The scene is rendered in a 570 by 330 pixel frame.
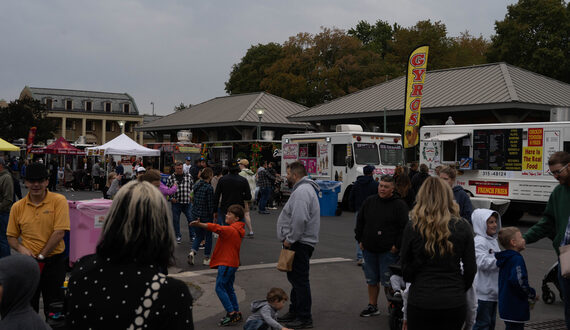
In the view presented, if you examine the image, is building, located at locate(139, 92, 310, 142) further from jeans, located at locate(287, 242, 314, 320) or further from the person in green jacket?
the person in green jacket

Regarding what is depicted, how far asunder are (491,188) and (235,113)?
94.3ft

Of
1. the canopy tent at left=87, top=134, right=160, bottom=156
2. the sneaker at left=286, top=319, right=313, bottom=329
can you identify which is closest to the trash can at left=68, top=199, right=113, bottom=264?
the sneaker at left=286, top=319, right=313, bottom=329

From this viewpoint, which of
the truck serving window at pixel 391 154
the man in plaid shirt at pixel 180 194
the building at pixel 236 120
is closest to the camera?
the man in plaid shirt at pixel 180 194

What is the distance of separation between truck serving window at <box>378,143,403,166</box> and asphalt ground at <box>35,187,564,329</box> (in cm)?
705

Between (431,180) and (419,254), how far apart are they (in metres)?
0.59

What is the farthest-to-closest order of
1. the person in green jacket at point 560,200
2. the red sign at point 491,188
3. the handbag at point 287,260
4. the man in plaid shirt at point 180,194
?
the red sign at point 491,188, the man in plaid shirt at point 180,194, the handbag at point 287,260, the person in green jacket at point 560,200

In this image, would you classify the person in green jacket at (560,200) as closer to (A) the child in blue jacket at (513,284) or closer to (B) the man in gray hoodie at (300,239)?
(A) the child in blue jacket at (513,284)

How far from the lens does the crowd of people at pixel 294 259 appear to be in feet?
7.64

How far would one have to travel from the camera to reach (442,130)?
729 inches

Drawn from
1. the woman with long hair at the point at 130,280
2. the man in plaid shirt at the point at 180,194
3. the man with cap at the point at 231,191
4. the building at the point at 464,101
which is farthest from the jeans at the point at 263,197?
the woman with long hair at the point at 130,280

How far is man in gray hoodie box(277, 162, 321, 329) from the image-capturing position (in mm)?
6664

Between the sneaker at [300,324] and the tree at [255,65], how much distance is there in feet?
162

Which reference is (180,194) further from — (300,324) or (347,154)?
(347,154)

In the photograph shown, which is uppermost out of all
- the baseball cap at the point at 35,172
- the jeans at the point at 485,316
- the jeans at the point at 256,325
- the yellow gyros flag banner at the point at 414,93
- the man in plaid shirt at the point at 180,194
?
the yellow gyros flag banner at the point at 414,93
